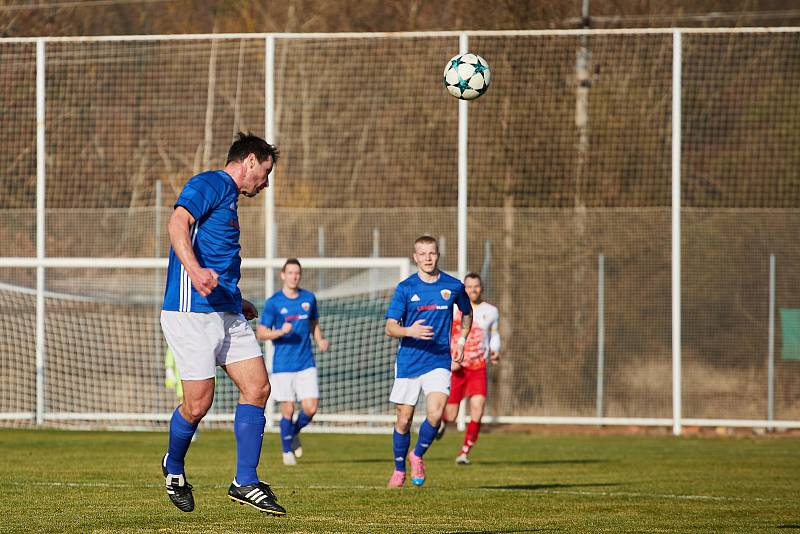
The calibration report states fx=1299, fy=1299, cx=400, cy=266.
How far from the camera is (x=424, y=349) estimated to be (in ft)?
36.5

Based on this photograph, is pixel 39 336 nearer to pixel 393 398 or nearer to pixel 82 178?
pixel 82 178

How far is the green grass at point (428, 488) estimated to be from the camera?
849 cm

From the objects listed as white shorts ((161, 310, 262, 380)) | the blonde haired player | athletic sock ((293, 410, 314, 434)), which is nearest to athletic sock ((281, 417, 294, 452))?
athletic sock ((293, 410, 314, 434))

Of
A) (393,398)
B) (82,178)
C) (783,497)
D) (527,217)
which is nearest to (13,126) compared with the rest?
(82,178)

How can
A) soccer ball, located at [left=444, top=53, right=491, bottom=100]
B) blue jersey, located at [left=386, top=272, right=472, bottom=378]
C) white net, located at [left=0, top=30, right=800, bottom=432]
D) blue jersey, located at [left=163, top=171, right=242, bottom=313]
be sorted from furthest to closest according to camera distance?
white net, located at [left=0, top=30, right=800, bottom=432]
soccer ball, located at [left=444, top=53, right=491, bottom=100]
blue jersey, located at [left=386, top=272, right=472, bottom=378]
blue jersey, located at [left=163, top=171, right=242, bottom=313]

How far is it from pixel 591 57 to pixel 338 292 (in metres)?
6.51

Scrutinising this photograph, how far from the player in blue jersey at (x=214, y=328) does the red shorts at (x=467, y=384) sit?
6.95 metres

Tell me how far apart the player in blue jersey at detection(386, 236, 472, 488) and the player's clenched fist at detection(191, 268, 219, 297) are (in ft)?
14.4

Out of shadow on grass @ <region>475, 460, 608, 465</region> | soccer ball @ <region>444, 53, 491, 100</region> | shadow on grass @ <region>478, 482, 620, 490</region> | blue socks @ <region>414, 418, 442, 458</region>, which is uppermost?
soccer ball @ <region>444, 53, 491, 100</region>

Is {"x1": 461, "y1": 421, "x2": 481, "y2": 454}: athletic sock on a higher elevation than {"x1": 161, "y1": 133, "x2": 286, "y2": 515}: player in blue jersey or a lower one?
lower

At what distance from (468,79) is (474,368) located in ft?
10.5

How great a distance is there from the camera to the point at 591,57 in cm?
2280

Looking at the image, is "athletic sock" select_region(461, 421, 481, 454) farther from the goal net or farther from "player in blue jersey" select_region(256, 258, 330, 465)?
the goal net

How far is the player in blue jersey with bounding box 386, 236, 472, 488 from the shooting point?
36.3ft
